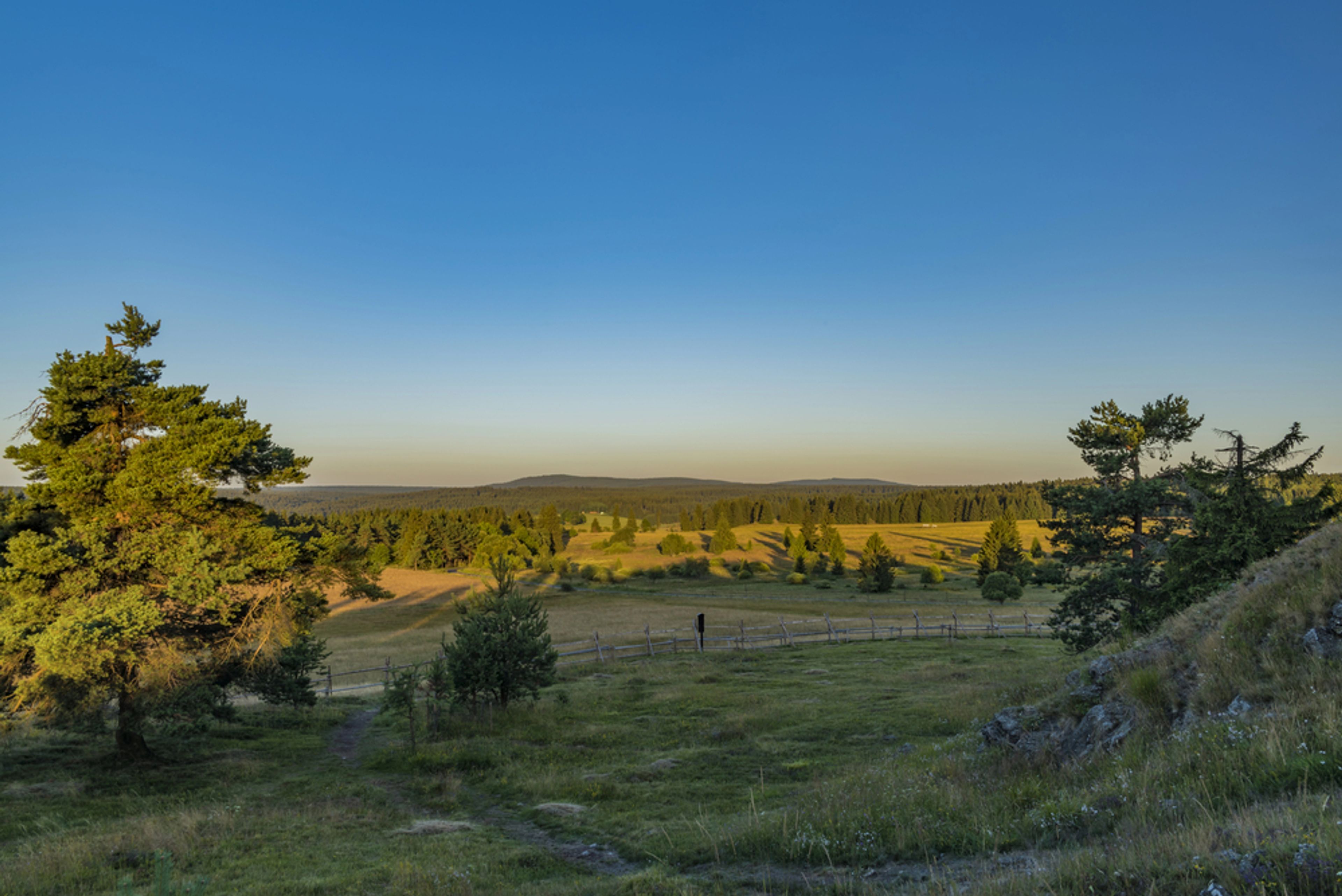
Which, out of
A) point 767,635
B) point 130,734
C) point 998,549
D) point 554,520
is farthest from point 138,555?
point 554,520

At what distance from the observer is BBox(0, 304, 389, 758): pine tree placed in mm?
15039

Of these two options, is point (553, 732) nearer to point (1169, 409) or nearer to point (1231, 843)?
point (1231, 843)

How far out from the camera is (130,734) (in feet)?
57.3

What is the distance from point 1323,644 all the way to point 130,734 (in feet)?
79.4

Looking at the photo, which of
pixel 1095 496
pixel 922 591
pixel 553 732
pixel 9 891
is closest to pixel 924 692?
pixel 1095 496

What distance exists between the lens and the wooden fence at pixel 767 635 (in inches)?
1507

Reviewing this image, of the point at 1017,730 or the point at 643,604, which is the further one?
the point at 643,604

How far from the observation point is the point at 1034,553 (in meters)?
49.1

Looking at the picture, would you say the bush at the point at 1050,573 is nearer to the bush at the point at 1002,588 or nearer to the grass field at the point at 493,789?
the grass field at the point at 493,789

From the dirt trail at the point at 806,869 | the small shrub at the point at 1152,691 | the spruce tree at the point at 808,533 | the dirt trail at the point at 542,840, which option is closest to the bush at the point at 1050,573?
the small shrub at the point at 1152,691

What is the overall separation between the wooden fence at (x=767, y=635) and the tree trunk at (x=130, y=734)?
15771mm

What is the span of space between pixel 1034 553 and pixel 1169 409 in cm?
2608

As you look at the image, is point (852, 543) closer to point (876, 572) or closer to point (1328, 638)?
point (876, 572)

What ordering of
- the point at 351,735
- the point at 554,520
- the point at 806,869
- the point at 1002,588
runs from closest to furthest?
the point at 806,869
the point at 351,735
the point at 1002,588
the point at 554,520
